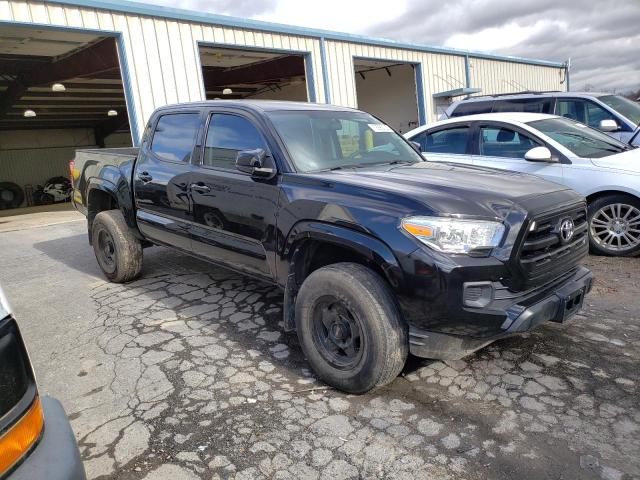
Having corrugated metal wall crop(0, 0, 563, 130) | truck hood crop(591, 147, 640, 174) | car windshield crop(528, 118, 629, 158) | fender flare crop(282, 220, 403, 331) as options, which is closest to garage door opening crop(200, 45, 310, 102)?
corrugated metal wall crop(0, 0, 563, 130)

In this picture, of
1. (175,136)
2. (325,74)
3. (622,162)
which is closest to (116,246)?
(175,136)

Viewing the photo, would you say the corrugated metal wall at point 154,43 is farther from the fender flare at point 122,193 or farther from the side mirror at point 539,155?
the side mirror at point 539,155

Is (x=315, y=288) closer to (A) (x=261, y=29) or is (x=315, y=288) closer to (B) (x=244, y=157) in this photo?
(B) (x=244, y=157)

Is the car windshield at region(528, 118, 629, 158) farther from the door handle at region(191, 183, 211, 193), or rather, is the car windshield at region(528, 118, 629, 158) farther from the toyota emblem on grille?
the door handle at region(191, 183, 211, 193)

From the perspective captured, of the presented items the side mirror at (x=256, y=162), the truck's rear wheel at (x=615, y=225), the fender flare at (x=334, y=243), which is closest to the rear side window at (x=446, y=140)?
the truck's rear wheel at (x=615, y=225)

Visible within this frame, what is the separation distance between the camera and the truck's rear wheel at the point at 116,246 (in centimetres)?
514

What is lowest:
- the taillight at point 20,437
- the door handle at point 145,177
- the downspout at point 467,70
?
the taillight at point 20,437

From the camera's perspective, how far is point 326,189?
306cm

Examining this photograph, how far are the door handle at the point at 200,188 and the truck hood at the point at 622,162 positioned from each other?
4332 mm

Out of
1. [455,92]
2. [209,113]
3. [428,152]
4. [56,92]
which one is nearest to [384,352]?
[209,113]

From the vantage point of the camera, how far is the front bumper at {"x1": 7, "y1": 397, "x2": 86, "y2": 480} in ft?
4.49

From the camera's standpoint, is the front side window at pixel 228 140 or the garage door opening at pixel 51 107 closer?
the front side window at pixel 228 140

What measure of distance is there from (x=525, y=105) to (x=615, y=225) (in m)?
3.87

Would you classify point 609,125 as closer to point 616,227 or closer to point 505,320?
point 616,227
